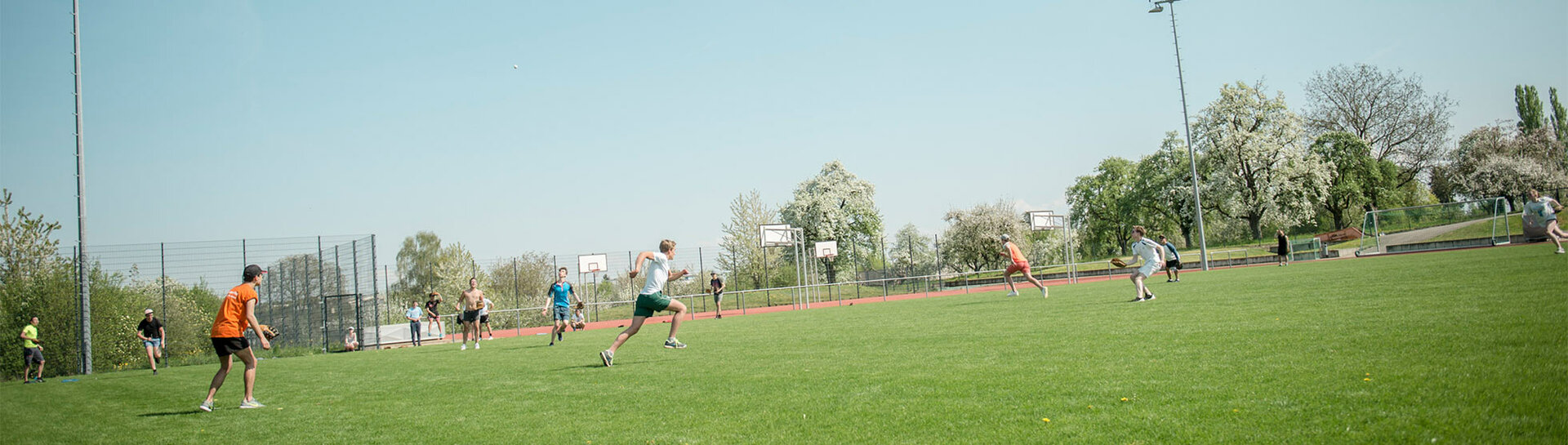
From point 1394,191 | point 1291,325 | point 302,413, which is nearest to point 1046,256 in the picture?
point 1394,191

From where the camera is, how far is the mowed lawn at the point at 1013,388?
162 inches

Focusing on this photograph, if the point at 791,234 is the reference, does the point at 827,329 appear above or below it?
below

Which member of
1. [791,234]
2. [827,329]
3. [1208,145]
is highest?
[1208,145]

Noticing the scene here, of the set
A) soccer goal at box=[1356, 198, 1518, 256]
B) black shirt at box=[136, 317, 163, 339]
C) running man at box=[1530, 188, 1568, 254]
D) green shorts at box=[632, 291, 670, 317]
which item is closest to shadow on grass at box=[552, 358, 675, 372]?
green shorts at box=[632, 291, 670, 317]

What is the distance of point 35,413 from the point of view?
966 cm

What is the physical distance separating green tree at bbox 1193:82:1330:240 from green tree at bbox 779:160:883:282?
25.7 m

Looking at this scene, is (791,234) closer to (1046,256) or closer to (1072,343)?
(1072,343)

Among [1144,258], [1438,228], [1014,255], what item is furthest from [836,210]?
[1144,258]

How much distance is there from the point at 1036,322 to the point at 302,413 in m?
9.08

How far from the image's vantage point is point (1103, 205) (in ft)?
254

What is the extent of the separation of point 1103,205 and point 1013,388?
255 feet

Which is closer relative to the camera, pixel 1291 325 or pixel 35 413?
pixel 1291 325

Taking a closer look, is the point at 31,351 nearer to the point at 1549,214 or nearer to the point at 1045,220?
the point at 1549,214

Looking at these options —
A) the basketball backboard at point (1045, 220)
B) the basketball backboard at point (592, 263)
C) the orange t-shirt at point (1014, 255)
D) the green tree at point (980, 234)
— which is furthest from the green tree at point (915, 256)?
the orange t-shirt at point (1014, 255)
